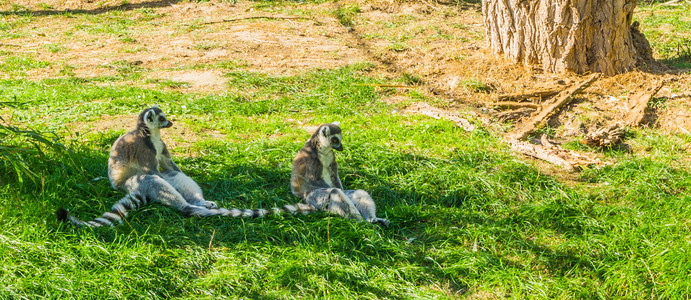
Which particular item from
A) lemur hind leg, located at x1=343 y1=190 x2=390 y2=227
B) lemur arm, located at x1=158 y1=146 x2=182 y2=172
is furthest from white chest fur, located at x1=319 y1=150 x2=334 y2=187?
lemur arm, located at x1=158 y1=146 x2=182 y2=172

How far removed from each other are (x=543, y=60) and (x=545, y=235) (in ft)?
15.7

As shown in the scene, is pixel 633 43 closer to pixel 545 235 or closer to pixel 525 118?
pixel 525 118

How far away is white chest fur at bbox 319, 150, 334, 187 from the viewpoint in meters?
5.80

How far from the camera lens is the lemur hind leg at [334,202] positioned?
5371mm

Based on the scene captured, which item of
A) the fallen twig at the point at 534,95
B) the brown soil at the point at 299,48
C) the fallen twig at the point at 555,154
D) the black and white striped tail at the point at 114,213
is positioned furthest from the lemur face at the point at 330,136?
the fallen twig at the point at 534,95

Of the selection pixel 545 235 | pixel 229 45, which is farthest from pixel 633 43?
pixel 229 45

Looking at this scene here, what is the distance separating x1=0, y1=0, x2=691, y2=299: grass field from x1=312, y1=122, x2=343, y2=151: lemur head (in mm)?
644

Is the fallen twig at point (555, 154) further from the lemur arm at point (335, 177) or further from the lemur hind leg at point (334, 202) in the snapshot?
the lemur hind leg at point (334, 202)

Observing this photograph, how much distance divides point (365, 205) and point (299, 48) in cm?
693

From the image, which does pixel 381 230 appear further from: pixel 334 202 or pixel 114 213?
pixel 114 213

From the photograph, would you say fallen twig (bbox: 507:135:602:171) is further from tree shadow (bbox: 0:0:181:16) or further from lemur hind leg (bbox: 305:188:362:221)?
tree shadow (bbox: 0:0:181:16)

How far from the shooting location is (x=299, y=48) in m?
11.8

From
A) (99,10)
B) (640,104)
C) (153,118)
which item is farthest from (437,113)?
(99,10)

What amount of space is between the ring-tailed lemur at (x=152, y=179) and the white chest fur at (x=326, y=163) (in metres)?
0.46
